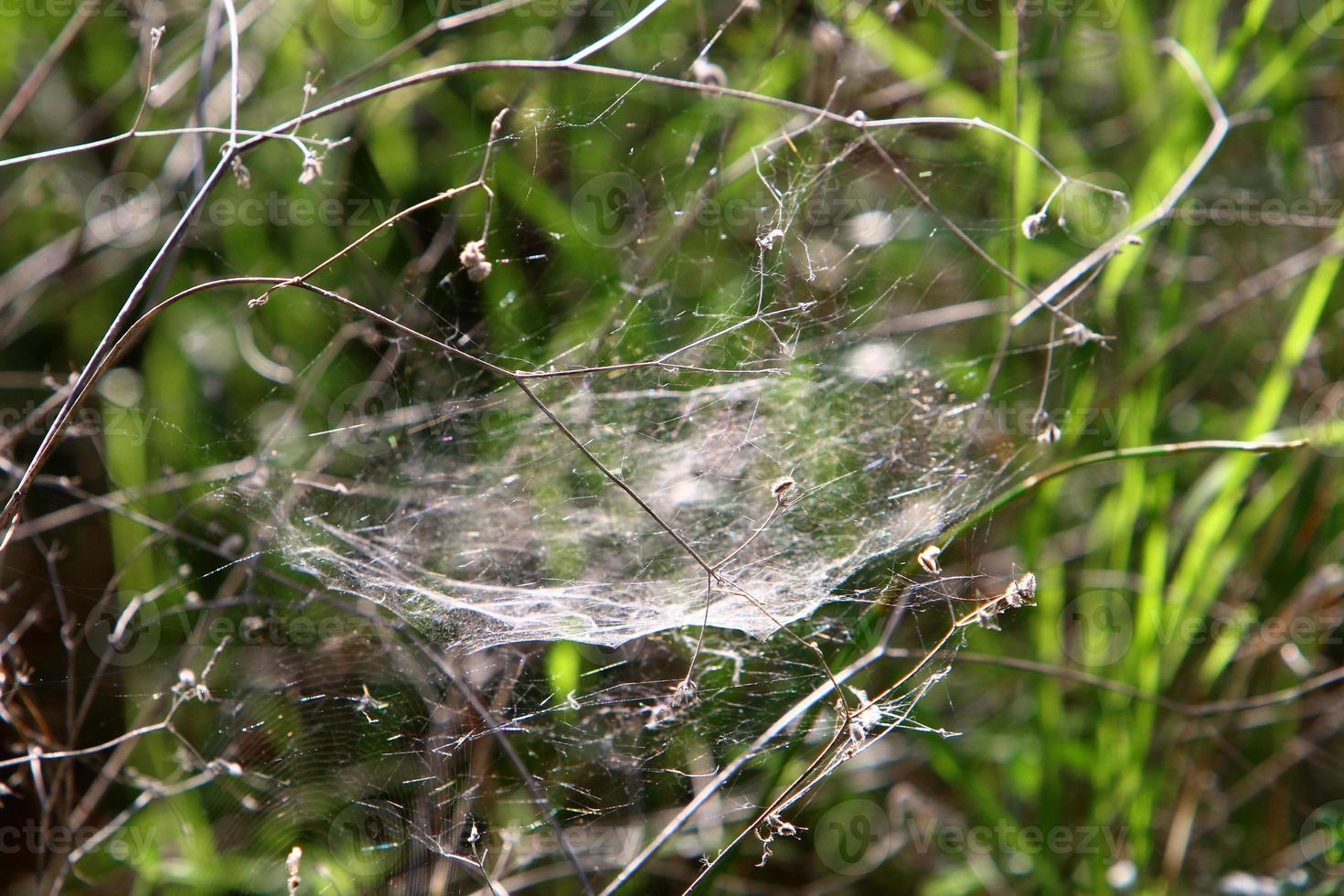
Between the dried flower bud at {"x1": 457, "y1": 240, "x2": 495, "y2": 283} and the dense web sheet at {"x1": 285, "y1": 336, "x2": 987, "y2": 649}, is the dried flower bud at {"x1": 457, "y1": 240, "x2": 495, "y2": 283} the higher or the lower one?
the higher one

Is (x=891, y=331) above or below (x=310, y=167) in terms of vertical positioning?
below

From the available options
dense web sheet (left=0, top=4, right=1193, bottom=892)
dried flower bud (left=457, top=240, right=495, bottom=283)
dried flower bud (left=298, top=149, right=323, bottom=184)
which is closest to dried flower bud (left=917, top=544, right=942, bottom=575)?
dense web sheet (left=0, top=4, right=1193, bottom=892)

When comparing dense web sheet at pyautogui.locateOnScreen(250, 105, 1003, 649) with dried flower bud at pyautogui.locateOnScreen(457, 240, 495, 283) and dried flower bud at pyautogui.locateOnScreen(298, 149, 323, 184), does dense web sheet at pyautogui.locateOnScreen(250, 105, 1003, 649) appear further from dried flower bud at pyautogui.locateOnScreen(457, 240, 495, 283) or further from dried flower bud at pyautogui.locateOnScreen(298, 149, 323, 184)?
dried flower bud at pyautogui.locateOnScreen(298, 149, 323, 184)

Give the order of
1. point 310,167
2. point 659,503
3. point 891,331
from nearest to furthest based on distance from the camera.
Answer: point 310,167, point 659,503, point 891,331

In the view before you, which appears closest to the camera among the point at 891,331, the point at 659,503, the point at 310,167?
the point at 310,167

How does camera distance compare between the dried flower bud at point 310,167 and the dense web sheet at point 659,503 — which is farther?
the dense web sheet at point 659,503

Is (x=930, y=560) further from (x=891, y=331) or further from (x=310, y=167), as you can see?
(x=310, y=167)

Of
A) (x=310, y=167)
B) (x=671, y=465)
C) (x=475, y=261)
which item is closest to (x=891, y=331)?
(x=671, y=465)

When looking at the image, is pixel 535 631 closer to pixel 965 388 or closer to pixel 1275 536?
pixel 965 388

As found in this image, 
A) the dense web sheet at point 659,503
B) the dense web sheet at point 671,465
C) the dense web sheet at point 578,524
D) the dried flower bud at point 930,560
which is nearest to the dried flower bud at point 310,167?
the dense web sheet at point 578,524

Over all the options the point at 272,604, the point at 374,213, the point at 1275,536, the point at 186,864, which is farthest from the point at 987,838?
the point at 374,213

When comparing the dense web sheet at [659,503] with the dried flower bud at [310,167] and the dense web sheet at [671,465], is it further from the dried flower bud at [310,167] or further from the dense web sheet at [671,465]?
the dried flower bud at [310,167]
